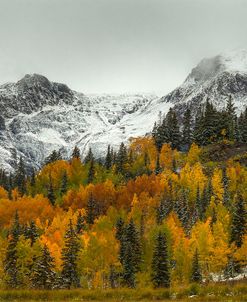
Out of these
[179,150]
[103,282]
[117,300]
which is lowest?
[103,282]

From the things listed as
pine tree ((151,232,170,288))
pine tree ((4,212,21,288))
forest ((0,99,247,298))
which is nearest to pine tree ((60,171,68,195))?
forest ((0,99,247,298))

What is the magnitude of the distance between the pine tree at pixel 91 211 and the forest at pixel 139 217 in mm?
345

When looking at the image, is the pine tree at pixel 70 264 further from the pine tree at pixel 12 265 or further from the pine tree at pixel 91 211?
the pine tree at pixel 91 211

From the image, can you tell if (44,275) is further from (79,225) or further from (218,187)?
(218,187)

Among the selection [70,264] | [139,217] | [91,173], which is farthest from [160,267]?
[91,173]

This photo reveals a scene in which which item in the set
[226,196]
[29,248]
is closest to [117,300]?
[29,248]

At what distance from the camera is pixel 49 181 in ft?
478

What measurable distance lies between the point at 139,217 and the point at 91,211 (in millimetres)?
18363

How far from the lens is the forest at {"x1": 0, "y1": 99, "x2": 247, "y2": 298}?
209 feet

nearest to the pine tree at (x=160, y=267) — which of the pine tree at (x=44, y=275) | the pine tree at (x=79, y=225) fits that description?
the pine tree at (x=44, y=275)

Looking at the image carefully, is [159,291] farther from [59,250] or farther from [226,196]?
[226,196]

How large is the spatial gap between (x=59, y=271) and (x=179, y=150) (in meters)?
101

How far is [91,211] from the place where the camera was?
109250 mm

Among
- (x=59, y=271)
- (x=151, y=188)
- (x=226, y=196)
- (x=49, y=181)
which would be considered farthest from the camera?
(x=49, y=181)
